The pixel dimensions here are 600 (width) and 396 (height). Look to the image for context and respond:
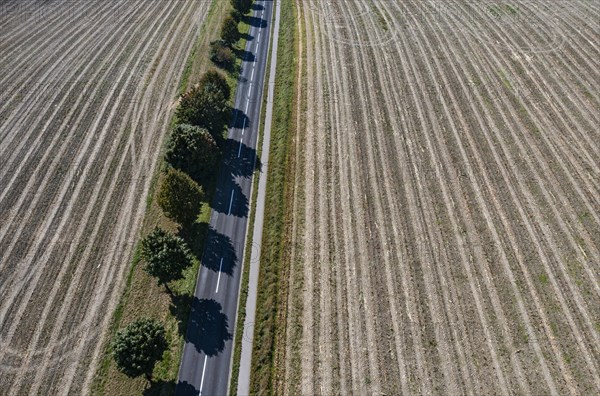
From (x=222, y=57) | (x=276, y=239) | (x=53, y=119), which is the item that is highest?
(x=222, y=57)

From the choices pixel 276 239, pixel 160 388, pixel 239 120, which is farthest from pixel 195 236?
pixel 239 120

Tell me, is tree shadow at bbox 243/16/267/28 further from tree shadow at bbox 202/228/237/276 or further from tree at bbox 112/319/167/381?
tree at bbox 112/319/167/381

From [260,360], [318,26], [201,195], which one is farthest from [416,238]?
[318,26]

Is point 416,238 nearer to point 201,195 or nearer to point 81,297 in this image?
point 201,195

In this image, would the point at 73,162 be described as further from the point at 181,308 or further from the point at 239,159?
the point at 181,308

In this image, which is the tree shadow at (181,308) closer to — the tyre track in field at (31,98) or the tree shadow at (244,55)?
the tyre track in field at (31,98)
